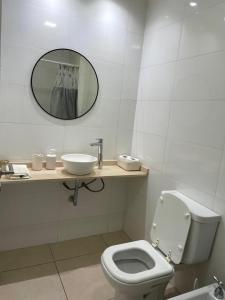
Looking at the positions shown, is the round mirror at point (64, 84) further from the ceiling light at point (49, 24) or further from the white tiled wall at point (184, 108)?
the white tiled wall at point (184, 108)

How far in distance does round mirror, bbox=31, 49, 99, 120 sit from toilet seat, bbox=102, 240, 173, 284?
3.98 feet

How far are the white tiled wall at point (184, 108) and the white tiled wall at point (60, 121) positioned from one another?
198 millimetres

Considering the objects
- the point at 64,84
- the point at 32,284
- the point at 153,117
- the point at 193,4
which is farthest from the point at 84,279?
the point at 193,4

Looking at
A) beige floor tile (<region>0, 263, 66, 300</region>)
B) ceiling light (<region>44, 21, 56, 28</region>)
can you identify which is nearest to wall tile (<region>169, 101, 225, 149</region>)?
ceiling light (<region>44, 21, 56, 28</region>)

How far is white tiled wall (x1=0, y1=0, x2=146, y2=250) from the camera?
6.18 ft

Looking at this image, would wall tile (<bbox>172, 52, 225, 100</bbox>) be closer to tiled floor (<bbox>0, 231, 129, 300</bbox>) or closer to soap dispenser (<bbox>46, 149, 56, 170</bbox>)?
soap dispenser (<bbox>46, 149, 56, 170</bbox>)

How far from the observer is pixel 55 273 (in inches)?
76.6

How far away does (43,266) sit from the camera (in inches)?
79.2

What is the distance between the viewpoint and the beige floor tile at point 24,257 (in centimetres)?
199

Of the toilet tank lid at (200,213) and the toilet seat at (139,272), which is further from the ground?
the toilet tank lid at (200,213)

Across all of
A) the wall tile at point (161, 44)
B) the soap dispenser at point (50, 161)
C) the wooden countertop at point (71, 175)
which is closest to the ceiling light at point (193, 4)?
the wall tile at point (161, 44)

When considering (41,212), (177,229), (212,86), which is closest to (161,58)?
(212,86)

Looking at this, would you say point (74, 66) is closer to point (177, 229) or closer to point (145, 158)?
point (145, 158)

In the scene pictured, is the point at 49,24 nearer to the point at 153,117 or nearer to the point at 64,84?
the point at 64,84
